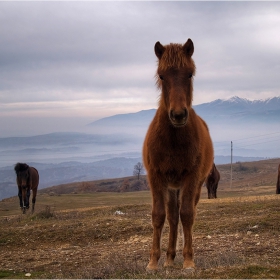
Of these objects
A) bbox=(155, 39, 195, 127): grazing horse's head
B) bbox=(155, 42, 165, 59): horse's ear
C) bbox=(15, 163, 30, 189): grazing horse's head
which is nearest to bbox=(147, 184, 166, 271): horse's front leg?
bbox=(155, 39, 195, 127): grazing horse's head

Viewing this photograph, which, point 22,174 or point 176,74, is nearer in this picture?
point 176,74

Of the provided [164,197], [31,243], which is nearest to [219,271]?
[164,197]

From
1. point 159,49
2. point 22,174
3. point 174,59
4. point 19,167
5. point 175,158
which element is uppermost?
point 159,49

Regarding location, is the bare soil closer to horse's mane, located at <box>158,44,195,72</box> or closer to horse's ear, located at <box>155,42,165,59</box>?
horse's mane, located at <box>158,44,195,72</box>

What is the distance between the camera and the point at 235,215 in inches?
506

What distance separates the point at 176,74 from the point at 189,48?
72 cm

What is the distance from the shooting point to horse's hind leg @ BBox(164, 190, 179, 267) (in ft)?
23.3

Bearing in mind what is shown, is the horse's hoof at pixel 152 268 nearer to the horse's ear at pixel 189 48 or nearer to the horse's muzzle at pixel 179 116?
the horse's muzzle at pixel 179 116

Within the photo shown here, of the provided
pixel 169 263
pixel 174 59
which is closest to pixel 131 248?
pixel 169 263

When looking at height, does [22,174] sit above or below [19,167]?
below

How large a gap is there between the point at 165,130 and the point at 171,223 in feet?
6.90

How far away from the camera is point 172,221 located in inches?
294

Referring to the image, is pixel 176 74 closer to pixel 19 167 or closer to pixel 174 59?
pixel 174 59

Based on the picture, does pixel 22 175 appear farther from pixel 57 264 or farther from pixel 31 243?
pixel 57 264
